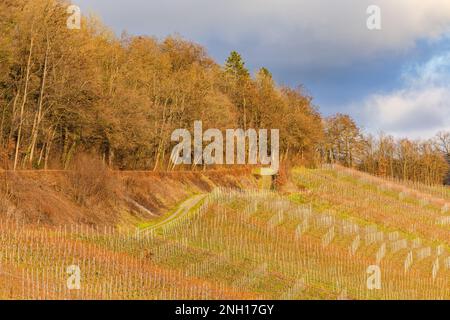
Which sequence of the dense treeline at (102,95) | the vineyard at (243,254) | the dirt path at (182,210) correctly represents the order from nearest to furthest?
the vineyard at (243,254)
the dense treeline at (102,95)
the dirt path at (182,210)

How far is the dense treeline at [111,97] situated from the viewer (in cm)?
4328

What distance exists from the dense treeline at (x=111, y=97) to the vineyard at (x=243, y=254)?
12.4 meters

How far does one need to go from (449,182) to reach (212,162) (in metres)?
97.1

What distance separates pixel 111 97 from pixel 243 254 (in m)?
28.3

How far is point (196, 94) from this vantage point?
246ft

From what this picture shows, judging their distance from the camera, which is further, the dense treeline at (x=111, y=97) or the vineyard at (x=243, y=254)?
the dense treeline at (x=111, y=97)

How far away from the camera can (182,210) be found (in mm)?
51844

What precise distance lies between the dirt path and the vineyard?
0.65ft

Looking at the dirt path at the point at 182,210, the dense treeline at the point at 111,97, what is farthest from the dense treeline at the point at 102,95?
the dirt path at the point at 182,210

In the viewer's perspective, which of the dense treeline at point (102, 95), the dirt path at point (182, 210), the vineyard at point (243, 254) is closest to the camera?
the vineyard at point (243, 254)

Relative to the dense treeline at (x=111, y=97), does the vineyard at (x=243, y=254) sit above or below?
below

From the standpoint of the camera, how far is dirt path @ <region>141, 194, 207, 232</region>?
146ft

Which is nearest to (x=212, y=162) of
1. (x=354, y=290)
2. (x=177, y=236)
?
(x=177, y=236)

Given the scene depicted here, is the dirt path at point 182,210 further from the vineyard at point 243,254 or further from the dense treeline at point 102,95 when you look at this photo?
the dense treeline at point 102,95
